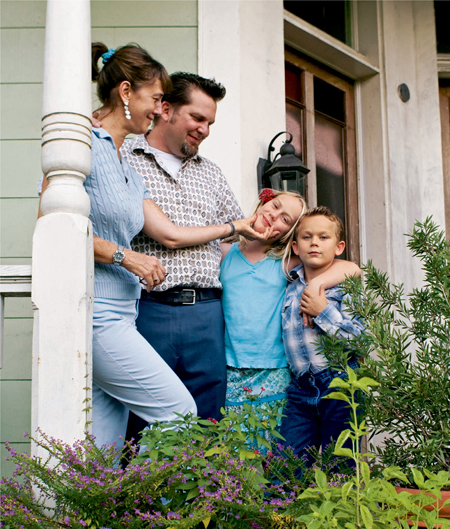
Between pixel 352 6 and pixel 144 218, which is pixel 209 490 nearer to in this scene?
pixel 144 218

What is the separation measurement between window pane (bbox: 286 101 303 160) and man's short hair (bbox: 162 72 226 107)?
4.21 ft

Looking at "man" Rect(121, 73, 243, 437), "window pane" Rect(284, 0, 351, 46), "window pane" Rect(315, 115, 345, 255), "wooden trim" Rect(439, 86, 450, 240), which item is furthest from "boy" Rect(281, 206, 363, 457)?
"wooden trim" Rect(439, 86, 450, 240)

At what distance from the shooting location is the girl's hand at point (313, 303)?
7.22 ft

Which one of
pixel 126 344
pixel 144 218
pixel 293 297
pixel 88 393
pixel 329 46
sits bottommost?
pixel 88 393

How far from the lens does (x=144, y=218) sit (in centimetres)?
213

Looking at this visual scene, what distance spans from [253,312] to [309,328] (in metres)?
0.24

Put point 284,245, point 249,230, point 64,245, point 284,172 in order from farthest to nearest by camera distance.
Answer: point 284,172 → point 284,245 → point 249,230 → point 64,245

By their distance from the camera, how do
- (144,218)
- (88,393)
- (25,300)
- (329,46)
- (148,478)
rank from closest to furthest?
(148,478) < (88,393) < (144,218) < (25,300) < (329,46)

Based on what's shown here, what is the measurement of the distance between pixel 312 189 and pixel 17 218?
1786 millimetres

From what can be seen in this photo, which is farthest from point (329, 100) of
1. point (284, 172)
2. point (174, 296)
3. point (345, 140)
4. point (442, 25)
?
point (174, 296)

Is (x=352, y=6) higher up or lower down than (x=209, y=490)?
higher up

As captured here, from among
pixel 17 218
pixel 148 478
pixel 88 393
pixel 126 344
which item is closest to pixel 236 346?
pixel 126 344

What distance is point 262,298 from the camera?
2.39 m

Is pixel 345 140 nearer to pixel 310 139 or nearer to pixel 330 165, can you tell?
pixel 330 165
